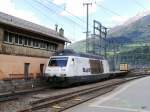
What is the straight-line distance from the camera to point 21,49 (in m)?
32.4

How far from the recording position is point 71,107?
53.4ft

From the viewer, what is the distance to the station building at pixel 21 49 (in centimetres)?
2934

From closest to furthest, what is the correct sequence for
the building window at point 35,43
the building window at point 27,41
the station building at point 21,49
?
the station building at point 21,49 → the building window at point 27,41 → the building window at point 35,43

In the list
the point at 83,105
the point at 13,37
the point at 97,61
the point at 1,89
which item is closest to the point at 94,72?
the point at 97,61

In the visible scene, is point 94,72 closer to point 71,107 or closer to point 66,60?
point 66,60

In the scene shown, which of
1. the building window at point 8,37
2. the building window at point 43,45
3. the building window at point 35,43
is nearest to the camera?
the building window at point 8,37

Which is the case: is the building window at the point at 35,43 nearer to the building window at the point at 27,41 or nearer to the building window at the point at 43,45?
the building window at the point at 27,41

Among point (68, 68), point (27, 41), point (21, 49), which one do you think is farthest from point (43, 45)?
point (68, 68)

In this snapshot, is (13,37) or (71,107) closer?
(71,107)

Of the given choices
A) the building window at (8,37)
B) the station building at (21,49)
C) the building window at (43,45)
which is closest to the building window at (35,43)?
the station building at (21,49)

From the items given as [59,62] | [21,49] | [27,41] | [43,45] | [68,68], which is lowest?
[68,68]

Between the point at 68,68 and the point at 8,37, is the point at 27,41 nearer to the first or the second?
the point at 8,37

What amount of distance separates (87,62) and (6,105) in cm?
1864

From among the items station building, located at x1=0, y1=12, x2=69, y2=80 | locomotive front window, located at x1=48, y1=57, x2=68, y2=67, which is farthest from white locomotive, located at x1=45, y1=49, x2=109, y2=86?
station building, located at x1=0, y1=12, x2=69, y2=80
